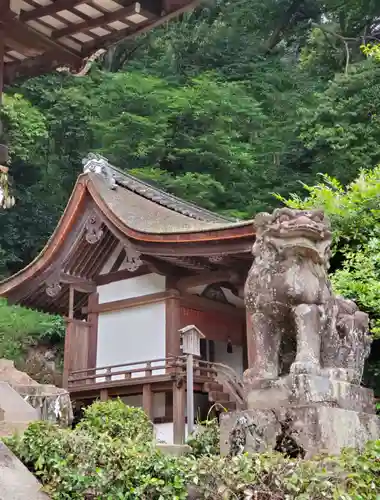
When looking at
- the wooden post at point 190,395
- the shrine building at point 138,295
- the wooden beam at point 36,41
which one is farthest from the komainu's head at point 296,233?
the shrine building at point 138,295

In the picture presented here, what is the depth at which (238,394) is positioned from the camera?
12.2m

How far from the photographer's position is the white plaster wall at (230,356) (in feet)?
50.1

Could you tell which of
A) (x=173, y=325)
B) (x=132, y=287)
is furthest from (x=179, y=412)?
(x=132, y=287)

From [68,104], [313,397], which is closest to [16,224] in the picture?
[68,104]

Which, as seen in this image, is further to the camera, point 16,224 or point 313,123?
point 16,224

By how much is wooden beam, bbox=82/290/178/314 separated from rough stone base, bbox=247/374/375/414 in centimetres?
842

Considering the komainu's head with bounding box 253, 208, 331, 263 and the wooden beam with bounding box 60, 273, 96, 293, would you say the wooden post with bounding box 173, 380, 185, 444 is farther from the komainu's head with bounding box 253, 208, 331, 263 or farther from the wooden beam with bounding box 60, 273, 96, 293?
the komainu's head with bounding box 253, 208, 331, 263

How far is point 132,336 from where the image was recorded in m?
14.4

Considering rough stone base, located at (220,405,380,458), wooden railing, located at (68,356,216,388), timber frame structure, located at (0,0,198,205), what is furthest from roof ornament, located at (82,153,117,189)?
rough stone base, located at (220,405,380,458)

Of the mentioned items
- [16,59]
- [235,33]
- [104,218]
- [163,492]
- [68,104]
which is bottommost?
[163,492]

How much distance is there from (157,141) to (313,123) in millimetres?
5637

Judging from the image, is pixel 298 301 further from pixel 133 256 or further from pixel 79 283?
pixel 79 283

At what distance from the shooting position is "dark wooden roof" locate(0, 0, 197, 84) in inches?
214

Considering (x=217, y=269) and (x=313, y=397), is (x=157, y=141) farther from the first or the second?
(x=313, y=397)
